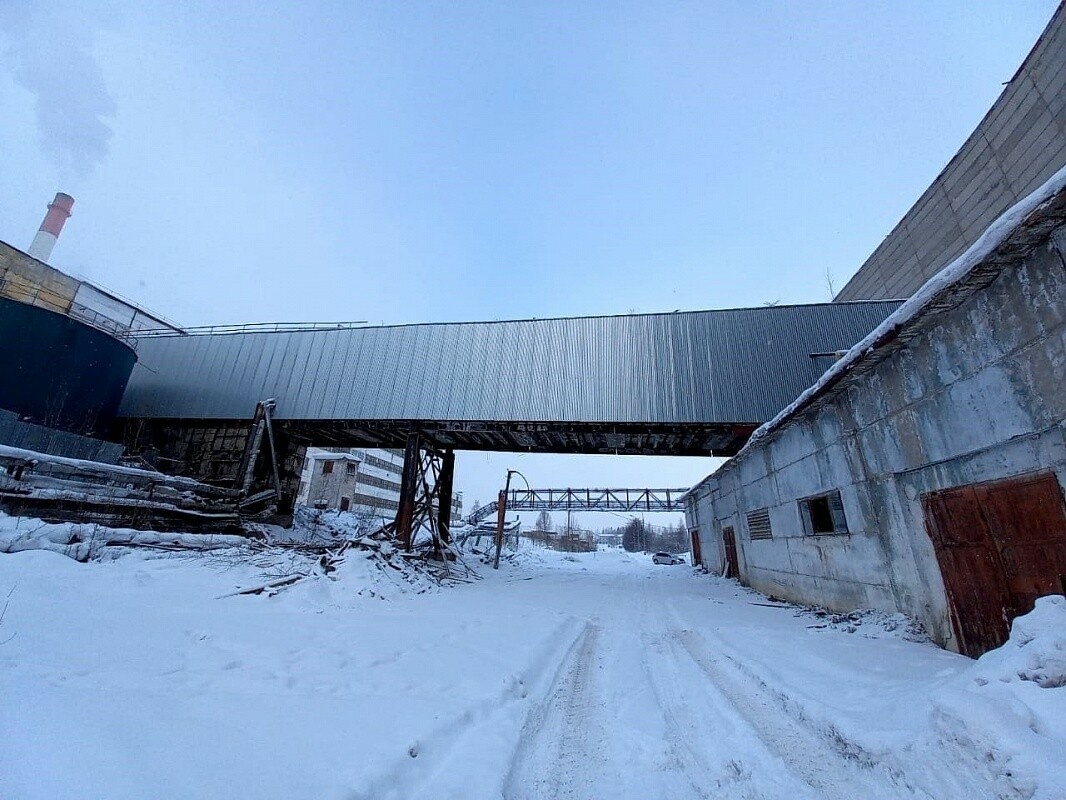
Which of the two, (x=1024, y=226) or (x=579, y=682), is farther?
(x=579, y=682)

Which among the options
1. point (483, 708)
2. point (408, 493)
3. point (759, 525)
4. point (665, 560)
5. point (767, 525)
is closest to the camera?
point (483, 708)

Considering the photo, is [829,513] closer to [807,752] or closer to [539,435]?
[807,752]

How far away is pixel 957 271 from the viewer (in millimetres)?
4086

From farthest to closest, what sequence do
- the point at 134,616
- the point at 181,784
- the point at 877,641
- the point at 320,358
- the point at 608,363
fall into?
1. the point at 320,358
2. the point at 608,363
3. the point at 877,641
4. the point at 134,616
5. the point at 181,784

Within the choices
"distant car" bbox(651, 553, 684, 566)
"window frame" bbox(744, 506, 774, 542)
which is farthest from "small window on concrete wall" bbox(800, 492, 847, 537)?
"distant car" bbox(651, 553, 684, 566)

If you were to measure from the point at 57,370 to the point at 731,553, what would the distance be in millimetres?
26362

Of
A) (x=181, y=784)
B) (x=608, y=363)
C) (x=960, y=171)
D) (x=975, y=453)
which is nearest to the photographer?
(x=181, y=784)

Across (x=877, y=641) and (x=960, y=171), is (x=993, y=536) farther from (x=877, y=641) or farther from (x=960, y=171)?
(x=960, y=171)

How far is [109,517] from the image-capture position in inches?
415

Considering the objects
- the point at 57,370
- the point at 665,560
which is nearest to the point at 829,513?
the point at 665,560

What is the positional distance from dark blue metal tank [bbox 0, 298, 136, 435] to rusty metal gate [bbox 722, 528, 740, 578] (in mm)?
25359

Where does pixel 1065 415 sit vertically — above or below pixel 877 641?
above

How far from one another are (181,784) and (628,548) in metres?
66.0

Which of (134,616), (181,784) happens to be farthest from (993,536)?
(134,616)
